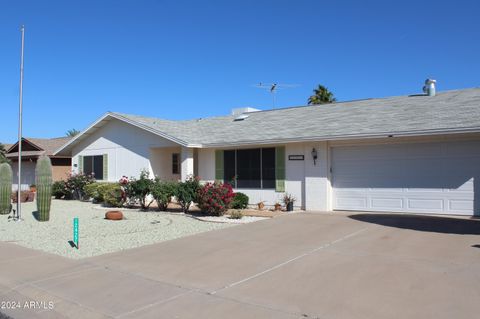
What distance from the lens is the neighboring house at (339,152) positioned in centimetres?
1305

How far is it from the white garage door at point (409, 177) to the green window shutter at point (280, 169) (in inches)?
78.4

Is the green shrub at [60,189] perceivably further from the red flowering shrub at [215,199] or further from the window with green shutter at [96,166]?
the red flowering shrub at [215,199]

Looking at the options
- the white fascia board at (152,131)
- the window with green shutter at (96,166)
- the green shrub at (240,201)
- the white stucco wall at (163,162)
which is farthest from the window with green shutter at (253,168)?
the window with green shutter at (96,166)

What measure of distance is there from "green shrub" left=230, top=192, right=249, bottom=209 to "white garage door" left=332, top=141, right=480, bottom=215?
345 centimetres

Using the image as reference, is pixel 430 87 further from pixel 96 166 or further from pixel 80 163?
pixel 80 163

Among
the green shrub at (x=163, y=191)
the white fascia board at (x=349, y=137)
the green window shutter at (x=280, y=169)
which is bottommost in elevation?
the green shrub at (x=163, y=191)

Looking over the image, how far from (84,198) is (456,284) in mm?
20039

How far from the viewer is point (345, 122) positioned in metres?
15.8

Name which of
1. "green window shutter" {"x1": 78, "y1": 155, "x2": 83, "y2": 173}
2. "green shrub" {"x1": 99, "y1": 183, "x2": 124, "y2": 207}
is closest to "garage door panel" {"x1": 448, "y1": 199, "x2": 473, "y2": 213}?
"green shrub" {"x1": 99, "y1": 183, "x2": 124, "y2": 207}

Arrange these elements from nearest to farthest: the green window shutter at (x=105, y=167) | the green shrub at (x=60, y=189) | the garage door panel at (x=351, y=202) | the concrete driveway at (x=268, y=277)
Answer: the concrete driveway at (x=268, y=277)
the garage door panel at (x=351, y=202)
the green window shutter at (x=105, y=167)
the green shrub at (x=60, y=189)

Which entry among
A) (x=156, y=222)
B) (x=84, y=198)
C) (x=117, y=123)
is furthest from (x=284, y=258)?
(x=84, y=198)

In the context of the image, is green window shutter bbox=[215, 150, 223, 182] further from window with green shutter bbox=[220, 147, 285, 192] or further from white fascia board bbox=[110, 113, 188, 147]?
white fascia board bbox=[110, 113, 188, 147]

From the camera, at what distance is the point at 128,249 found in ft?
31.5

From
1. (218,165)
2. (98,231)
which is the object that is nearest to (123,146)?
(218,165)
